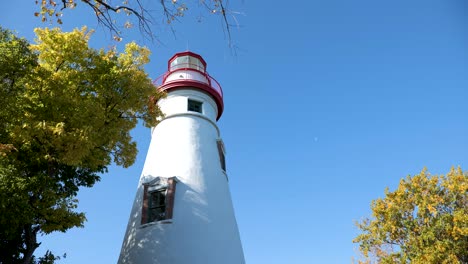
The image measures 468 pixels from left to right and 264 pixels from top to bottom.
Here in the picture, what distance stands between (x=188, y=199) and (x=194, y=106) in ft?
16.4

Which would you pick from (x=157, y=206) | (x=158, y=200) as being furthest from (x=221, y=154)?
(x=157, y=206)

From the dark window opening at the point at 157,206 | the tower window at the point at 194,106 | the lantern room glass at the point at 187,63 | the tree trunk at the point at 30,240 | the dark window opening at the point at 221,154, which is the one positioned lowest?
the tree trunk at the point at 30,240

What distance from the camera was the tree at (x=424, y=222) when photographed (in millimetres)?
13859

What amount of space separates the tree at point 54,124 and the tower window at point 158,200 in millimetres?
1722

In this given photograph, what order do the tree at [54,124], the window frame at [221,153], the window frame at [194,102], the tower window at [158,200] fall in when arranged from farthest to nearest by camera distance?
the window frame at [194,102] < the window frame at [221,153] < the tower window at [158,200] < the tree at [54,124]

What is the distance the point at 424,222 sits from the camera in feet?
49.3

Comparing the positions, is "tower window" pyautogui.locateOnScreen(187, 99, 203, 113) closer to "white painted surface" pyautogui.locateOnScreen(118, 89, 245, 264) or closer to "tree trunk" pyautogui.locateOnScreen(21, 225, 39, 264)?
"white painted surface" pyautogui.locateOnScreen(118, 89, 245, 264)

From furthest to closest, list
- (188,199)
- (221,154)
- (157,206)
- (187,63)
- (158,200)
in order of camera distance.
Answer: (187,63) → (221,154) → (158,200) → (157,206) → (188,199)

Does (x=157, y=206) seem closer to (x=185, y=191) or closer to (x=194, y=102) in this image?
(x=185, y=191)

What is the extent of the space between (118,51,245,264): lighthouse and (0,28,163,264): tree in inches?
83.7

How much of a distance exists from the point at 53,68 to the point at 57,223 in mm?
4629

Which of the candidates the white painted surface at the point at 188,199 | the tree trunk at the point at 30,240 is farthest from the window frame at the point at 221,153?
the tree trunk at the point at 30,240

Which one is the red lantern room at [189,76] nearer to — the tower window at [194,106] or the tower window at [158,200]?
the tower window at [194,106]

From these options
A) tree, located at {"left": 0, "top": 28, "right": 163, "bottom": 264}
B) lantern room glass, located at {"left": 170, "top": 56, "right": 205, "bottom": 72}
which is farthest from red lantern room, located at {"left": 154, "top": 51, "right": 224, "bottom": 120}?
tree, located at {"left": 0, "top": 28, "right": 163, "bottom": 264}
